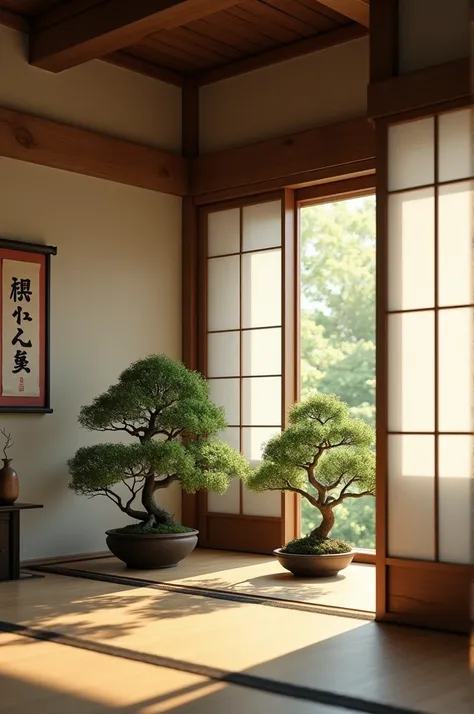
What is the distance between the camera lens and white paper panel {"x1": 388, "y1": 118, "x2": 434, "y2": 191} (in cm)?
407

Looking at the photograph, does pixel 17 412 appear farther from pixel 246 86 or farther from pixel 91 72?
pixel 246 86

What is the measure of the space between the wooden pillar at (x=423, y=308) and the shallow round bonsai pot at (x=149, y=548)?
1670mm

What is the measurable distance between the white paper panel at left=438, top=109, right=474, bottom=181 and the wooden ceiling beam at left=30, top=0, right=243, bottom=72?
1669 mm

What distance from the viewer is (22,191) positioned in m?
5.74

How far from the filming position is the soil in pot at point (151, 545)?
534 cm

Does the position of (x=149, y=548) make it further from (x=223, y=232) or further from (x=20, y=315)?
(x=223, y=232)

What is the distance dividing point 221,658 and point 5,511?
213 cm

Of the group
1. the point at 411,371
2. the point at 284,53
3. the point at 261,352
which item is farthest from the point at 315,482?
the point at 284,53

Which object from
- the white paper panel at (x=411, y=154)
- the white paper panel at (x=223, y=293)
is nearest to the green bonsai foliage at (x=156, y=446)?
the white paper panel at (x=223, y=293)

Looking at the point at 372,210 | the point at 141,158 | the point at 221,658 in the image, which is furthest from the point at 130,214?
the point at 372,210

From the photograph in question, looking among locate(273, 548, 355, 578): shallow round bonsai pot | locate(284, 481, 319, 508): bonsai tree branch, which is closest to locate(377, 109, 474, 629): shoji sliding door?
locate(273, 548, 355, 578): shallow round bonsai pot

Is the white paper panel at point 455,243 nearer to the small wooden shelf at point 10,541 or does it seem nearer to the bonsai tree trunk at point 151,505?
the bonsai tree trunk at point 151,505

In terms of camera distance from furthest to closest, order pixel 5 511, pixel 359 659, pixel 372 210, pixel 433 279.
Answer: pixel 372 210
pixel 5 511
pixel 433 279
pixel 359 659

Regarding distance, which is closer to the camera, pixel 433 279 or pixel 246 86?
pixel 433 279
